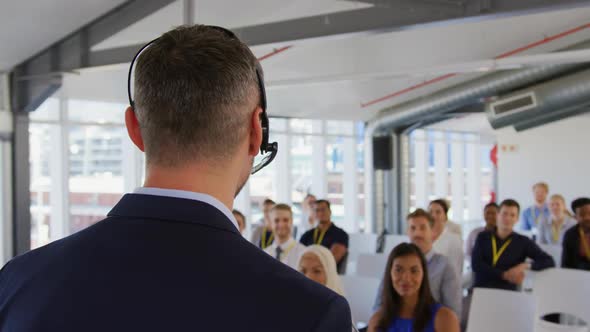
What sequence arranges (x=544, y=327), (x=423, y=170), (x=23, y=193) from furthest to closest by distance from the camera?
1. (x=423, y=170)
2. (x=23, y=193)
3. (x=544, y=327)

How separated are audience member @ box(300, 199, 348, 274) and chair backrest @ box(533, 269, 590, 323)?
2072mm

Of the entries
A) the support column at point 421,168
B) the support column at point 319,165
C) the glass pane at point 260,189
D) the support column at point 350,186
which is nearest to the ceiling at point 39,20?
the glass pane at point 260,189

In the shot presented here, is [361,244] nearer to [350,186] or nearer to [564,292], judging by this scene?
[564,292]

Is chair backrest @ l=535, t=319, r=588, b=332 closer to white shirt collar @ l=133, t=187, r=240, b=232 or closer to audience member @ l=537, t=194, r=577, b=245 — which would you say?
audience member @ l=537, t=194, r=577, b=245

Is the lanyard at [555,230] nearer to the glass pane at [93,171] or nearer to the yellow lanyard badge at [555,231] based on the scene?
the yellow lanyard badge at [555,231]

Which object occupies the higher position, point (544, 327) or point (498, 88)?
point (498, 88)

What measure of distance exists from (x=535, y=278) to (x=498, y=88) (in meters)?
4.16

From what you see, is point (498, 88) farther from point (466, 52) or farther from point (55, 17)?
point (55, 17)

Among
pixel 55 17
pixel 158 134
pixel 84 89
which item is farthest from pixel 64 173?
pixel 158 134

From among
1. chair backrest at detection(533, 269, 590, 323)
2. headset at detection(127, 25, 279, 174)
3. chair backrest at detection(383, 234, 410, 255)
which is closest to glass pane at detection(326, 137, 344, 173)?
chair backrest at detection(383, 234, 410, 255)

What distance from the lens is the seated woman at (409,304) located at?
3.57 metres

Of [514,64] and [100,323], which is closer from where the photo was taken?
[100,323]

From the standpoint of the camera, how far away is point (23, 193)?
7.94 metres

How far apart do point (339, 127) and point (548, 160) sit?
485cm
